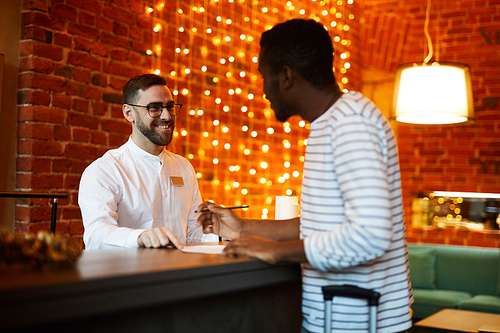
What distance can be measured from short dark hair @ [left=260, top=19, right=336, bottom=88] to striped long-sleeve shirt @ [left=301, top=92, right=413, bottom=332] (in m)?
0.10

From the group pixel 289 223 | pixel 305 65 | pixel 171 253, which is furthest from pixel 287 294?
pixel 305 65

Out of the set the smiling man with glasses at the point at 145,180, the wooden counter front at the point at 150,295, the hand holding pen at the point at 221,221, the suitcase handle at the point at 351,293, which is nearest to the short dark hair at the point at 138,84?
the smiling man with glasses at the point at 145,180

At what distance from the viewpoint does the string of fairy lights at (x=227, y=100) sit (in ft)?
11.4

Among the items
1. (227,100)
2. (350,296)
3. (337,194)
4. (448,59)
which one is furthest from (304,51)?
(448,59)

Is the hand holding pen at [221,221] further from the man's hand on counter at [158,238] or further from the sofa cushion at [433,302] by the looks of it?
the sofa cushion at [433,302]

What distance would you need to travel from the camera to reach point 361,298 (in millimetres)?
1176

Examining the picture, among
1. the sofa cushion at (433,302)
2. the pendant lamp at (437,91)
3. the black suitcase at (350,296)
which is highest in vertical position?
the pendant lamp at (437,91)

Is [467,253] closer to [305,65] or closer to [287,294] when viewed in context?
[287,294]

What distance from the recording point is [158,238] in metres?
1.61

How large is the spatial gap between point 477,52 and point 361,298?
188 inches

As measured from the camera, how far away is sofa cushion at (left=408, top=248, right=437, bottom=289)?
504 cm

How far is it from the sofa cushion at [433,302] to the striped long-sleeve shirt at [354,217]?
3.54 m

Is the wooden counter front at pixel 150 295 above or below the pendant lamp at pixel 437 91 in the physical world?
below

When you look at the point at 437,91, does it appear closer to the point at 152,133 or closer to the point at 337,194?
the point at 152,133
